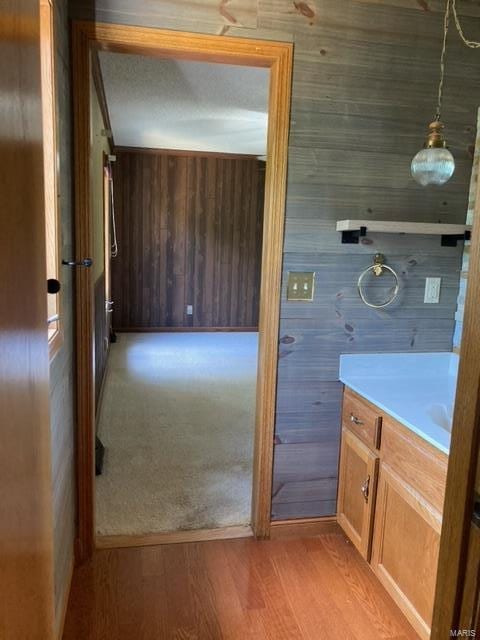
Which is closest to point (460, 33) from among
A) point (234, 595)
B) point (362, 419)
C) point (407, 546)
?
point (362, 419)

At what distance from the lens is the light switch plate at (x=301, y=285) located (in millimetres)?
2096

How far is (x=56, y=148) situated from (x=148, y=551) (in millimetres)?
1667

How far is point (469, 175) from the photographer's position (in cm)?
217

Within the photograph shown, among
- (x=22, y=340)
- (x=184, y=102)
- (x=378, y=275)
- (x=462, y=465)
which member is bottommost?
(x=462, y=465)

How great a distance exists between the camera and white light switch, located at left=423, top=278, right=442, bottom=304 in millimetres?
2236

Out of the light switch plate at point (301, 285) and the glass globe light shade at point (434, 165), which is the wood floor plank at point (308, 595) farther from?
the glass globe light shade at point (434, 165)

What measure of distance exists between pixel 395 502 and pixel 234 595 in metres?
0.72

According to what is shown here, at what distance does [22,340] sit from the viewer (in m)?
0.78

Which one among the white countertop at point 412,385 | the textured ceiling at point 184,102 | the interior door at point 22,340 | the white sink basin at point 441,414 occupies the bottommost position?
the white sink basin at point 441,414

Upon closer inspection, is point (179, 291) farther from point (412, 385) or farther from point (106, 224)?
point (412, 385)

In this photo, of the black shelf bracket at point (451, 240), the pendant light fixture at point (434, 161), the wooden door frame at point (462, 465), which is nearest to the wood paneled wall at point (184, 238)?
the black shelf bracket at point (451, 240)

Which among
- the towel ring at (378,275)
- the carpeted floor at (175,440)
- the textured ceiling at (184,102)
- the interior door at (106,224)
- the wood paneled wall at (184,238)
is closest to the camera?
the towel ring at (378,275)

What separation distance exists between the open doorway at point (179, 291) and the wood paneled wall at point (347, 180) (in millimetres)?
667

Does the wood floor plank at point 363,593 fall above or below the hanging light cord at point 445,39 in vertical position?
below
